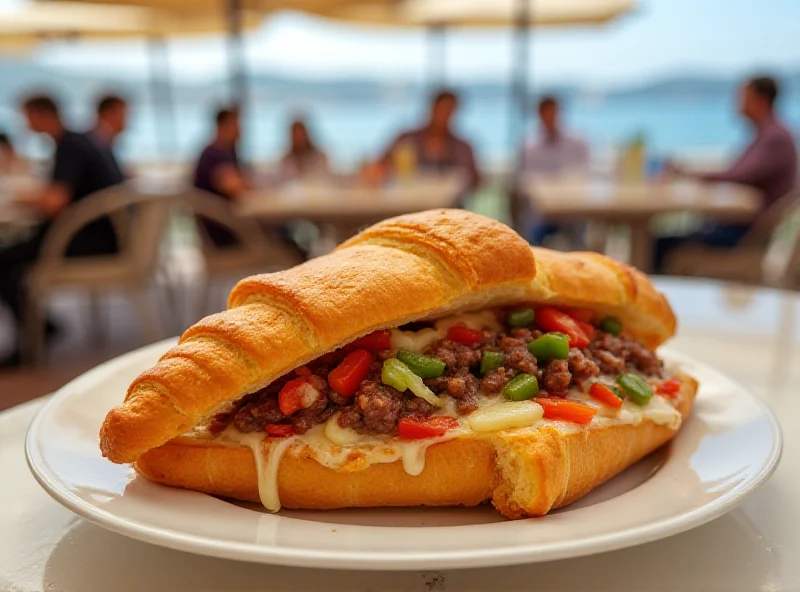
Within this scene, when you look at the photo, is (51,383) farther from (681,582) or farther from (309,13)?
(309,13)

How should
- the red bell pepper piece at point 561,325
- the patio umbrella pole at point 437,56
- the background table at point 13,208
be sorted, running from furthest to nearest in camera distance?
1. the patio umbrella pole at point 437,56
2. the background table at point 13,208
3. the red bell pepper piece at point 561,325

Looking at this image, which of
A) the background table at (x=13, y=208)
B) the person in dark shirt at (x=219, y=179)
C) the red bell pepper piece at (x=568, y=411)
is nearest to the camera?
the red bell pepper piece at (x=568, y=411)

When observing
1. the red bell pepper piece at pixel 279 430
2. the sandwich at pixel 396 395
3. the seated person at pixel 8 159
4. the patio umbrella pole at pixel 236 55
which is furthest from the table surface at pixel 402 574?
the seated person at pixel 8 159

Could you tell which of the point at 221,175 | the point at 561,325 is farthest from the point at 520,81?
the point at 561,325

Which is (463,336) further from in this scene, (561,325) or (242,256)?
(242,256)

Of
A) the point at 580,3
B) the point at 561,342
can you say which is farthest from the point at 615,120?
the point at 561,342

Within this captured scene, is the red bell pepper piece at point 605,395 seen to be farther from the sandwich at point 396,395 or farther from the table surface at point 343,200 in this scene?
the table surface at point 343,200
